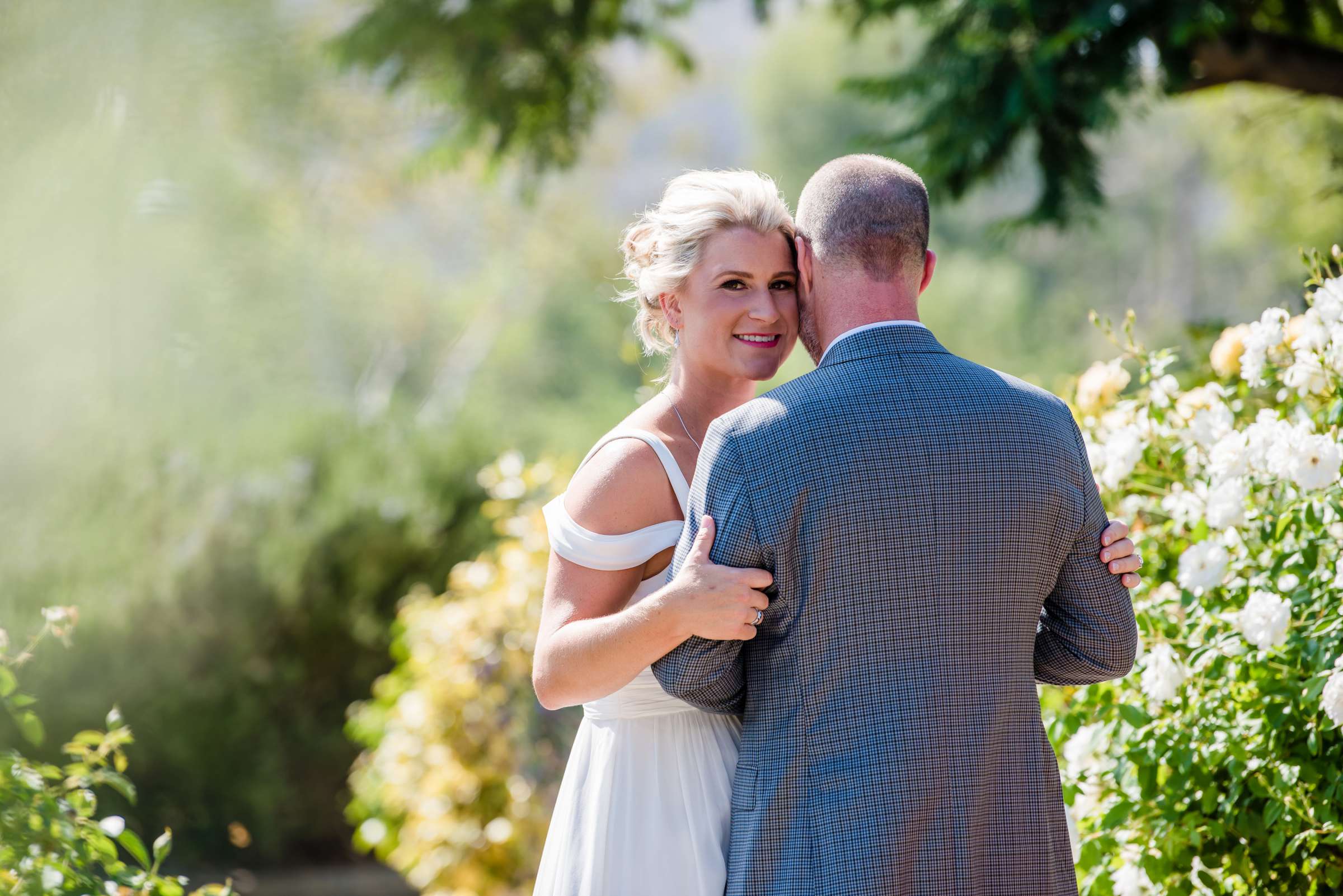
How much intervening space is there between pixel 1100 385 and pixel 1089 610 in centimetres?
125

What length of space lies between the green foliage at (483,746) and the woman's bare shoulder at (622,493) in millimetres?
2343

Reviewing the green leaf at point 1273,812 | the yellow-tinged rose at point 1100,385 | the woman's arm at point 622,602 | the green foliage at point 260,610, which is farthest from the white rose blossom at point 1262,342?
the green foliage at point 260,610

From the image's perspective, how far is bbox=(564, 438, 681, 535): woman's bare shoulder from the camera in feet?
6.72

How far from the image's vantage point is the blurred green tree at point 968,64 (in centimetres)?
412

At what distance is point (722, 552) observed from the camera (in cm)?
177

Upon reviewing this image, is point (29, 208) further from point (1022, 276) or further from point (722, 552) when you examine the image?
point (1022, 276)

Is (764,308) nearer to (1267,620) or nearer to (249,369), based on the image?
(249,369)

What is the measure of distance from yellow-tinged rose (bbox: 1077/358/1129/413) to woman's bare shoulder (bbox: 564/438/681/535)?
4.57ft

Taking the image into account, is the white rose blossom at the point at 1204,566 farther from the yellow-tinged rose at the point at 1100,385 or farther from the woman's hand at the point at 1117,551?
the yellow-tinged rose at the point at 1100,385

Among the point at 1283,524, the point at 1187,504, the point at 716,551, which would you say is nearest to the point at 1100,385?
the point at 1187,504

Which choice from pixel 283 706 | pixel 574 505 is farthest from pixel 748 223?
pixel 283 706

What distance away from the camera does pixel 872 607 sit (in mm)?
1758

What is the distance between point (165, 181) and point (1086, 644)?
1552 mm

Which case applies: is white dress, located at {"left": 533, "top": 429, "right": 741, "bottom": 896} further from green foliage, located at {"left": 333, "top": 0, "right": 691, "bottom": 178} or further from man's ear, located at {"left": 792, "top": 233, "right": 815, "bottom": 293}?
green foliage, located at {"left": 333, "top": 0, "right": 691, "bottom": 178}
